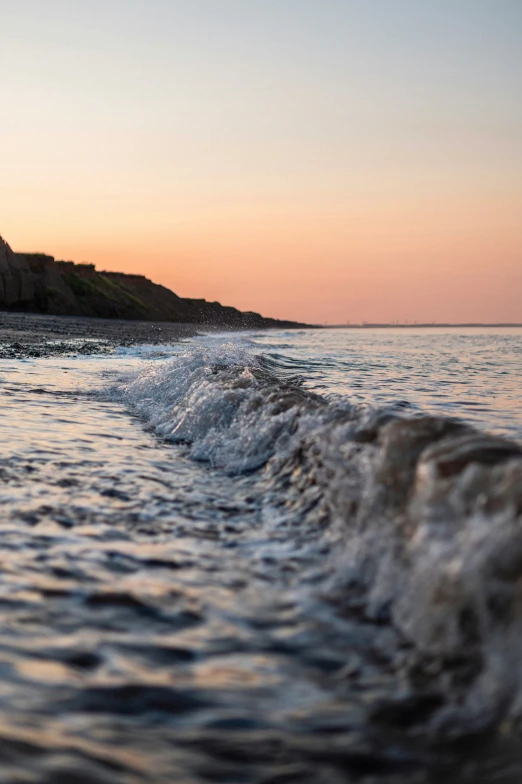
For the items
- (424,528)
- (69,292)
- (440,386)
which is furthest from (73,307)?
(424,528)

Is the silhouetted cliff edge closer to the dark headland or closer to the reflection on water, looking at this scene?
the dark headland

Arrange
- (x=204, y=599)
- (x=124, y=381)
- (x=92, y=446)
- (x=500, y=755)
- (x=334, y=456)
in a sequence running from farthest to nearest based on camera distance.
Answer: (x=124, y=381)
(x=92, y=446)
(x=334, y=456)
(x=204, y=599)
(x=500, y=755)

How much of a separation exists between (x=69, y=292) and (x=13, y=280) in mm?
13479

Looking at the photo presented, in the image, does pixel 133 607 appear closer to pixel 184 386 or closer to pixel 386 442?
pixel 386 442

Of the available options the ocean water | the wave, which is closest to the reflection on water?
the wave

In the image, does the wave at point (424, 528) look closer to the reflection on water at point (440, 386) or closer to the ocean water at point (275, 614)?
the ocean water at point (275, 614)

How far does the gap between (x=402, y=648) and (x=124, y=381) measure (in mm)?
12408

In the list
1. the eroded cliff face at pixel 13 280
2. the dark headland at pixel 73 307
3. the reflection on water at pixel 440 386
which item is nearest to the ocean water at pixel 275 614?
the reflection on water at pixel 440 386

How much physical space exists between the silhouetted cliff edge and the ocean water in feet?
232

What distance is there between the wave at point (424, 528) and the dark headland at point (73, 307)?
15467 millimetres

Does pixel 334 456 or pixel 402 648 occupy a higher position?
pixel 334 456

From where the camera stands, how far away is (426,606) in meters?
3.20

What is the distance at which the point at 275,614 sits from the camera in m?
3.30

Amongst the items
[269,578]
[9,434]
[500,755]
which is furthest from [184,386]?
[500,755]
